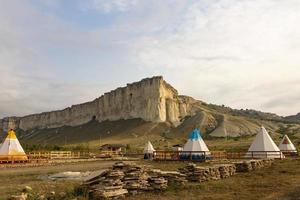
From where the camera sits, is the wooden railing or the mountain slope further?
the mountain slope

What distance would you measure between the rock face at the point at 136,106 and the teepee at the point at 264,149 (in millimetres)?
94435

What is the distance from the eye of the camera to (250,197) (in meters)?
14.8

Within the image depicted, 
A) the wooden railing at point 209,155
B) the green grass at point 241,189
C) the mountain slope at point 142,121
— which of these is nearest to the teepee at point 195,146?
the wooden railing at point 209,155

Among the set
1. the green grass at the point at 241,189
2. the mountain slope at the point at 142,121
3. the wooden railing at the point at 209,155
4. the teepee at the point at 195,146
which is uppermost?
the mountain slope at the point at 142,121

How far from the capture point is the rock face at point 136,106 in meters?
137

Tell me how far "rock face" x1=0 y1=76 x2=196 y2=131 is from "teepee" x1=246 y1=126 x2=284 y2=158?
310 feet

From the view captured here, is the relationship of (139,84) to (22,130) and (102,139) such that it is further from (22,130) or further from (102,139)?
(22,130)

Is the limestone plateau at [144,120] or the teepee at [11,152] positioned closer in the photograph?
the teepee at [11,152]

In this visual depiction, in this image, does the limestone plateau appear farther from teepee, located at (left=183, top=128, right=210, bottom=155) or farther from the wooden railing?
the wooden railing

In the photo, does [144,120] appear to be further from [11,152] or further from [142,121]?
[11,152]

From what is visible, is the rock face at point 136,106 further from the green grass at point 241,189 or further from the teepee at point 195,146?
the green grass at point 241,189

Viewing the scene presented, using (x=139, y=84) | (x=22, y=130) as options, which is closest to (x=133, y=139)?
(x=139, y=84)

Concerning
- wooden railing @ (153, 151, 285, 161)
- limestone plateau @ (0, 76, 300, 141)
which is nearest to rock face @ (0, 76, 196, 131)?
limestone plateau @ (0, 76, 300, 141)

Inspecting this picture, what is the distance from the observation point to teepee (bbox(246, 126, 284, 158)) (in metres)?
35.6
